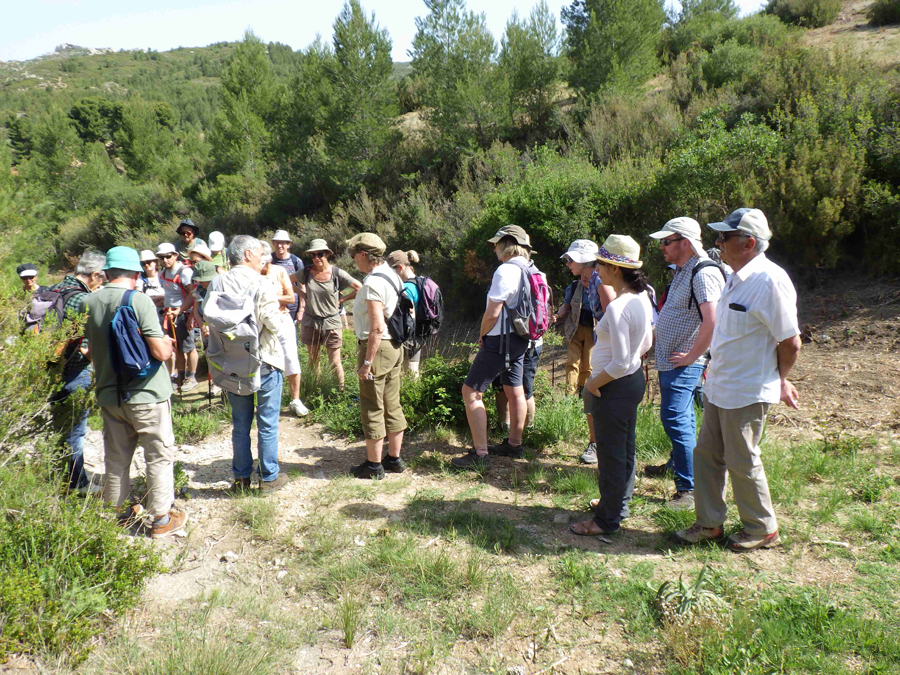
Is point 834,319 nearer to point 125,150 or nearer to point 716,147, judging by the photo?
point 716,147

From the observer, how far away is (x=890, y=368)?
5.95 m

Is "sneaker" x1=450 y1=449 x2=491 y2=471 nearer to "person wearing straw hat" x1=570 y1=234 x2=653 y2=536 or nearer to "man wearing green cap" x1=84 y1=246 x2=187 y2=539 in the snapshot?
"person wearing straw hat" x1=570 y1=234 x2=653 y2=536

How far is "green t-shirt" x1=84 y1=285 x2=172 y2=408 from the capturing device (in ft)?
11.3

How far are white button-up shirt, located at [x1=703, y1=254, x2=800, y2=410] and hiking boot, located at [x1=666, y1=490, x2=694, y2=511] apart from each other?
3.08 ft

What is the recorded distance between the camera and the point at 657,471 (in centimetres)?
441

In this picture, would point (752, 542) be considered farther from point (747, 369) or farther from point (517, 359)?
point (517, 359)

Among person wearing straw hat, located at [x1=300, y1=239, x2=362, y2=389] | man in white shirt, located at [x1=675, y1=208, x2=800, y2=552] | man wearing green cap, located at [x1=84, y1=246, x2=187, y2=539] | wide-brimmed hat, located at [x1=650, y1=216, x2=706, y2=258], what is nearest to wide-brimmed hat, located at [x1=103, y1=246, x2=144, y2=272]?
man wearing green cap, located at [x1=84, y1=246, x2=187, y2=539]

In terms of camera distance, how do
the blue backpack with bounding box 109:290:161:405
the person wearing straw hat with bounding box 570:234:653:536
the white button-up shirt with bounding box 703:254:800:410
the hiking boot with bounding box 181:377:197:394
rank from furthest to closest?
1. the hiking boot with bounding box 181:377:197:394
2. the blue backpack with bounding box 109:290:161:405
3. the person wearing straw hat with bounding box 570:234:653:536
4. the white button-up shirt with bounding box 703:254:800:410

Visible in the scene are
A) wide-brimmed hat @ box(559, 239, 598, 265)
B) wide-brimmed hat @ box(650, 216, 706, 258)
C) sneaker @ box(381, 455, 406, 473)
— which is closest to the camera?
wide-brimmed hat @ box(650, 216, 706, 258)

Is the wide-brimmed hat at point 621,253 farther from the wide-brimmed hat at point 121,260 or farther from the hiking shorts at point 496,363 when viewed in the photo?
the wide-brimmed hat at point 121,260

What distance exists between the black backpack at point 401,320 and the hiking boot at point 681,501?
88.0 inches

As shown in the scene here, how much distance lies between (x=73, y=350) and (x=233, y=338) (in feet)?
3.55

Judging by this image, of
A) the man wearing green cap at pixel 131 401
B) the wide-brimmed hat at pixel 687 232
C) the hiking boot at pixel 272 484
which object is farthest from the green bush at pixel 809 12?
the man wearing green cap at pixel 131 401

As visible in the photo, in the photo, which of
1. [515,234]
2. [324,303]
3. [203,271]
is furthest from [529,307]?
[203,271]
